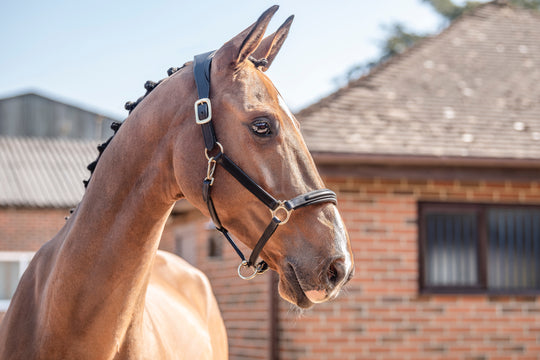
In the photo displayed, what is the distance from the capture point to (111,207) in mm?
2307

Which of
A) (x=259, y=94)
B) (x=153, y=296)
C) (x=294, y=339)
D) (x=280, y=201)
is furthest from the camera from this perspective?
(x=294, y=339)

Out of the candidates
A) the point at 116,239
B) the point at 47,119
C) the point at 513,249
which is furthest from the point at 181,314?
the point at 47,119

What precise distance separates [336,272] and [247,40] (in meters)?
0.82

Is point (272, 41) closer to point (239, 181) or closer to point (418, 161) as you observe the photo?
point (239, 181)

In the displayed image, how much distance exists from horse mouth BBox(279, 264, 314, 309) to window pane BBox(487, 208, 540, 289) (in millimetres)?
7309

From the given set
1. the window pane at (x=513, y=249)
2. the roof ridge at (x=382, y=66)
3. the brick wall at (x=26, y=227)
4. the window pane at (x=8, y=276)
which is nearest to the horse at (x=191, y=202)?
the roof ridge at (x=382, y=66)

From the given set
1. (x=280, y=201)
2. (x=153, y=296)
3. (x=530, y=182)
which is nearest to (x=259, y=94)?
(x=280, y=201)

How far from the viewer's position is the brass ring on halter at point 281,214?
81.4 inches

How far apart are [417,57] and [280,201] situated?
9.75 meters

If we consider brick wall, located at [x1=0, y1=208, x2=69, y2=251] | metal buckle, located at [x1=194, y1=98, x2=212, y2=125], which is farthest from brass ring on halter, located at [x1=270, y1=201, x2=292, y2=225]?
brick wall, located at [x1=0, y1=208, x2=69, y2=251]

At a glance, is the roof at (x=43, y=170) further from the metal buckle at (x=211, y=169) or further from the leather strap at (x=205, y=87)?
the metal buckle at (x=211, y=169)

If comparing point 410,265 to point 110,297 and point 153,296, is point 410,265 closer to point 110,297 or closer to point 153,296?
point 153,296

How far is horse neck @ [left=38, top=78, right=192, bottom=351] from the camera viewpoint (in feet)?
7.44

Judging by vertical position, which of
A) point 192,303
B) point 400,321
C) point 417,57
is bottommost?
point 400,321
